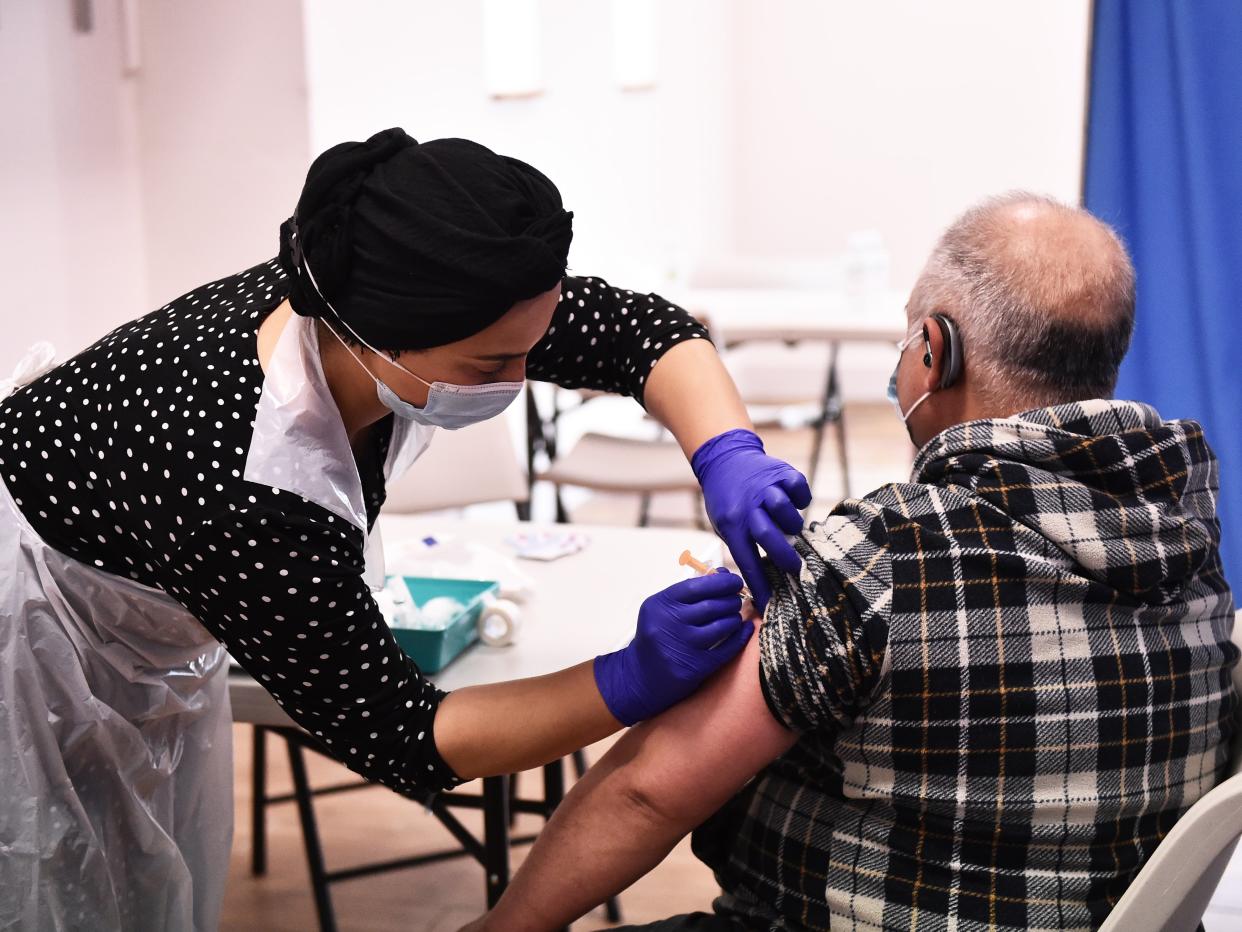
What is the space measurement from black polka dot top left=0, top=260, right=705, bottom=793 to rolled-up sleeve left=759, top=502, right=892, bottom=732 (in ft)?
1.14

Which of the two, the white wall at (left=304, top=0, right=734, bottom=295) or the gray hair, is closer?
the gray hair

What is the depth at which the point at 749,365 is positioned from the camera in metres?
6.73

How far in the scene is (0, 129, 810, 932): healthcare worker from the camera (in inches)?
44.3

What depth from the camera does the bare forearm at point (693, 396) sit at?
1.57 metres

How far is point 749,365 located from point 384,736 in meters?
5.67

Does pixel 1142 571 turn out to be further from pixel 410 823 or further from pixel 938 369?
pixel 410 823

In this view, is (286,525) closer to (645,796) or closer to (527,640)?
(645,796)

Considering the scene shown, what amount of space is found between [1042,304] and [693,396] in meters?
0.52

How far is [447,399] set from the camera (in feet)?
4.12

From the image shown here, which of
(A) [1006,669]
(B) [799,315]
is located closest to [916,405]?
(A) [1006,669]

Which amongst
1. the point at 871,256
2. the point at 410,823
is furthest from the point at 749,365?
the point at 410,823

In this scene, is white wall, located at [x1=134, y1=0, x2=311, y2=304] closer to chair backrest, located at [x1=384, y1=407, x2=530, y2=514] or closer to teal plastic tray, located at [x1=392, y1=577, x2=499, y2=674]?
chair backrest, located at [x1=384, y1=407, x2=530, y2=514]

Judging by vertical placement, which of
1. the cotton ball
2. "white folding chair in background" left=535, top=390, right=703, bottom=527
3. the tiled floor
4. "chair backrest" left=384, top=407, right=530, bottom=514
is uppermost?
the cotton ball

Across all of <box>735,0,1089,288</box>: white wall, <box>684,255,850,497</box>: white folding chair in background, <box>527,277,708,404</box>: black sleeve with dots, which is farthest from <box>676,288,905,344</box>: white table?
<box>527,277,708,404</box>: black sleeve with dots
